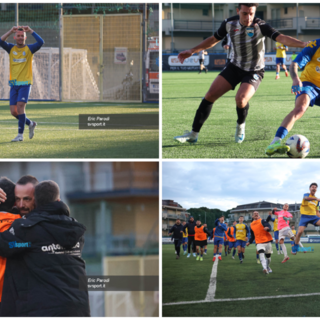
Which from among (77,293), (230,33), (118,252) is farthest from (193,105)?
(77,293)

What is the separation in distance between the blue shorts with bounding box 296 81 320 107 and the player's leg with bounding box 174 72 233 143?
0.89 meters

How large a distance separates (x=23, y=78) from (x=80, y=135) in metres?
1.49

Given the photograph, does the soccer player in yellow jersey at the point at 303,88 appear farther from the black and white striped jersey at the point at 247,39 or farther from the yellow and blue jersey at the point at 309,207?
the yellow and blue jersey at the point at 309,207

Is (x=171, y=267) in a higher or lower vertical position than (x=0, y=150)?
lower

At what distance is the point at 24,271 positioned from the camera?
3.21 meters

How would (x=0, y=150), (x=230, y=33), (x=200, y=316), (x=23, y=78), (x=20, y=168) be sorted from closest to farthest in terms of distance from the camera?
(x=200, y=316), (x=230, y=33), (x=0, y=150), (x=23, y=78), (x=20, y=168)

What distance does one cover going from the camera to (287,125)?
173 inches

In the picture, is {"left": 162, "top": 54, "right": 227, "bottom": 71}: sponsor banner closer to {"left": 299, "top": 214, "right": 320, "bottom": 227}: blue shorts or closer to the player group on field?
the player group on field

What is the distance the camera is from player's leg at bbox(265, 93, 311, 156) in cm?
430

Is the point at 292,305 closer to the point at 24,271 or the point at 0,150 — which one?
the point at 24,271

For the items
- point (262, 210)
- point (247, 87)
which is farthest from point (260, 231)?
point (247, 87)

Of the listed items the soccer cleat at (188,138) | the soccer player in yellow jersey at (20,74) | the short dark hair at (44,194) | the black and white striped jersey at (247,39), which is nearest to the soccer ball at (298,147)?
the black and white striped jersey at (247,39)

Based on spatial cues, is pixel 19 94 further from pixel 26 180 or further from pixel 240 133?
pixel 26 180

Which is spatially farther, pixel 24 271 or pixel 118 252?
pixel 118 252
